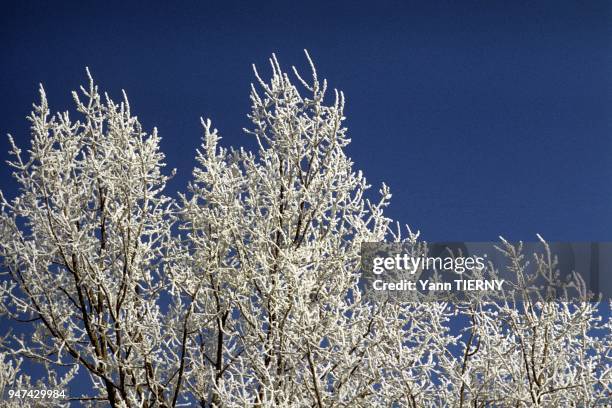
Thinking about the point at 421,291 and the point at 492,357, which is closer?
the point at 492,357

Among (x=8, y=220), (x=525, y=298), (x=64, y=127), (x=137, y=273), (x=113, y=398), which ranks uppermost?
(x=64, y=127)

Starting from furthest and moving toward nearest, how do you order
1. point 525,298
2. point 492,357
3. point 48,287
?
point 48,287
point 492,357
point 525,298

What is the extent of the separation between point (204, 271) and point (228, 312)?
38 centimetres

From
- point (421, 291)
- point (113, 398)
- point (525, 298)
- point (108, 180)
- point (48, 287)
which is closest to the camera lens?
point (525, 298)

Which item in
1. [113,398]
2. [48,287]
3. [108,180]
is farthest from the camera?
[48,287]

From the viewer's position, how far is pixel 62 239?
19.5ft

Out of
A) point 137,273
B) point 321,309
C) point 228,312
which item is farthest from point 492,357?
point 137,273

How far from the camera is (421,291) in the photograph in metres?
5.24

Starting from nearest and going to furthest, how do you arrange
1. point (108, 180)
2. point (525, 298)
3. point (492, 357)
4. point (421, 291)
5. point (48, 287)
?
point (525, 298)
point (492, 357)
point (421, 291)
point (108, 180)
point (48, 287)

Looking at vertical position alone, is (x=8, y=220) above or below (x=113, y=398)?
above

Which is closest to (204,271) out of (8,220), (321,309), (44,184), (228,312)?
(228,312)

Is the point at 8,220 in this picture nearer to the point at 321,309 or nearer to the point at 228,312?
the point at 228,312

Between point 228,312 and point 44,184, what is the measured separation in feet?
5.45

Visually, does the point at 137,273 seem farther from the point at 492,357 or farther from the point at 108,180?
the point at 492,357
